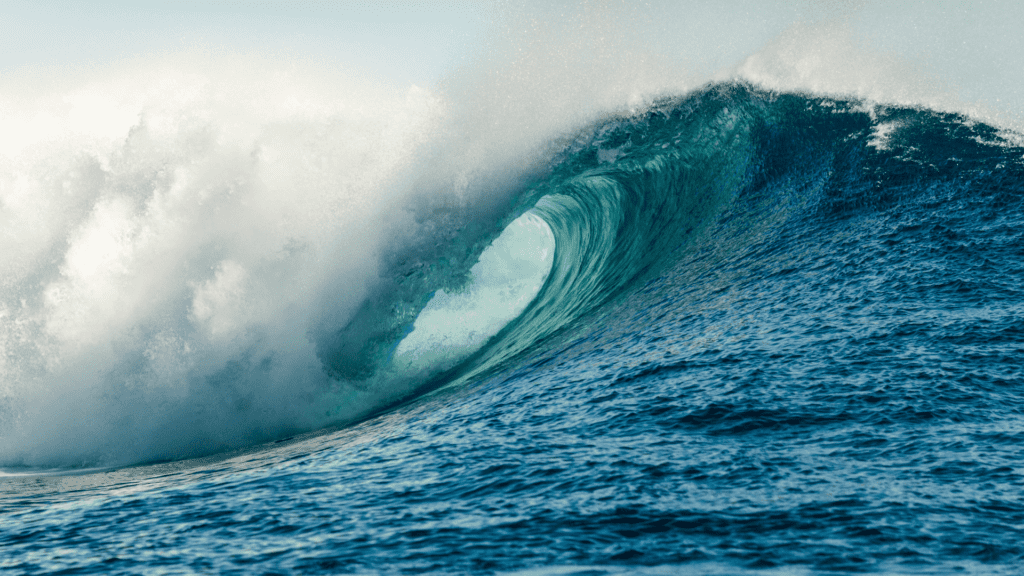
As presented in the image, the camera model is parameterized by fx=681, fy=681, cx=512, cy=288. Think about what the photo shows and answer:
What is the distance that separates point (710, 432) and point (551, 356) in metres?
3.22

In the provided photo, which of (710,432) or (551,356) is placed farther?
(551,356)

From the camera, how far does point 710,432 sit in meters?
4.85

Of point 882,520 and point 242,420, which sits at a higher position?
point 242,420

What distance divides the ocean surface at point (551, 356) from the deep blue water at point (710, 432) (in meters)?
0.03

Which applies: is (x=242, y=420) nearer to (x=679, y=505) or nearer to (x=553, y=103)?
(x=679, y=505)

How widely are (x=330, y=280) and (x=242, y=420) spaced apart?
7.98 feet

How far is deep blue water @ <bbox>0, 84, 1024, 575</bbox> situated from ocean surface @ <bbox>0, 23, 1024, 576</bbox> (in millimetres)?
29

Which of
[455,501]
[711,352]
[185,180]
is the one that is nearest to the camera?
[455,501]

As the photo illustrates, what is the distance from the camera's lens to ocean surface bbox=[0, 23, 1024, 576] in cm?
378

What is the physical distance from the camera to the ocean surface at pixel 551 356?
149 inches

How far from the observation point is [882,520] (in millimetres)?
3518

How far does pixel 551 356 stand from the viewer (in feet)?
26.0

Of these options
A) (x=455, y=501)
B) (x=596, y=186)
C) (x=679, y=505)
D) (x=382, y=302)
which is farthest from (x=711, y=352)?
(x=596, y=186)

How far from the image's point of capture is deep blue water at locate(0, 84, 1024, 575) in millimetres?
3566
